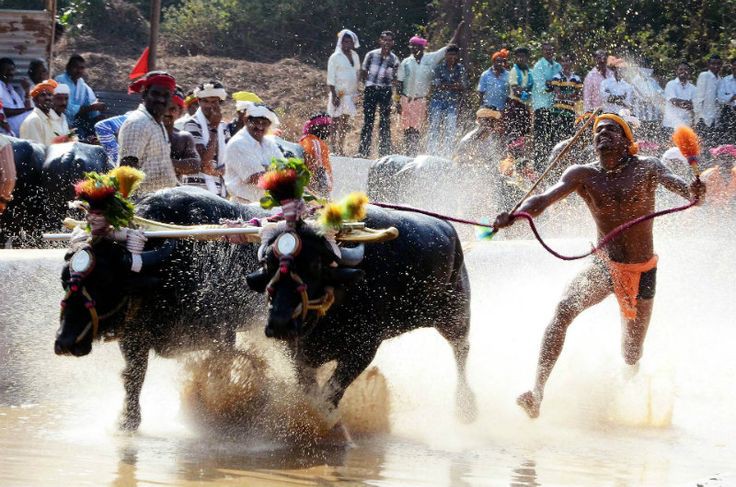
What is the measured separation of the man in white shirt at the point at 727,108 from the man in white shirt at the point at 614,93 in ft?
4.81

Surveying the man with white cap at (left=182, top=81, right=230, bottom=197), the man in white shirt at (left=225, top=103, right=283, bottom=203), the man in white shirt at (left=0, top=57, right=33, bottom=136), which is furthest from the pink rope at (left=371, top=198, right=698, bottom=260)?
the man in white shirt at (left=0, top=57, right=33, bottom=136)

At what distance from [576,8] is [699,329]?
10354mm

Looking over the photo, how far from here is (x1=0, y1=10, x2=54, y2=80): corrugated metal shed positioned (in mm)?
14469

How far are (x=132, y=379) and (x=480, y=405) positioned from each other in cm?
228

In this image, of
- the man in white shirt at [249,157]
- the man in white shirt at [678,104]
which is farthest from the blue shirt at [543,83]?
the man in white shirt at [249,157]

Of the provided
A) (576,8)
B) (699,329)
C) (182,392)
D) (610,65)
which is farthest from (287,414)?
(576,8)

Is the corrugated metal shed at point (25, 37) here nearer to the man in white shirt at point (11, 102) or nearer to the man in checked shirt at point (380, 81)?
the man in white shirt at point (11, 102)

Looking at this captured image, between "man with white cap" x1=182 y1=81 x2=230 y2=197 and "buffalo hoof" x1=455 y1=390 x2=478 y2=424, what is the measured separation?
9.11ft

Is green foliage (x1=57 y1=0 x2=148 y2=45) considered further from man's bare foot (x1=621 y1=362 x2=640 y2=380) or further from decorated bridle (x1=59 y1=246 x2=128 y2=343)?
decorated bridle (x1=59 y1=246 x2=128 y2=343)

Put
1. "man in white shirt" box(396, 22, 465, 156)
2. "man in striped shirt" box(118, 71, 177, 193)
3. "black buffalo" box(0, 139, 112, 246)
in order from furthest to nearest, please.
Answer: "man in white shirt" box(396, 22, 465, 156), "black buffalo" box(0, 139, 112, 246), "man in striped shirt" box(118, 71, 177, 193)

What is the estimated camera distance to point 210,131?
9.69 meters

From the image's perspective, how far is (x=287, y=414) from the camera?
627 centimetres

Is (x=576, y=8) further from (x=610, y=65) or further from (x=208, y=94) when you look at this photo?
(x=208, y=94)

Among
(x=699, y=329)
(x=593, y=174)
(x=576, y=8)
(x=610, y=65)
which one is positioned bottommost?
(x=699, y=329)
